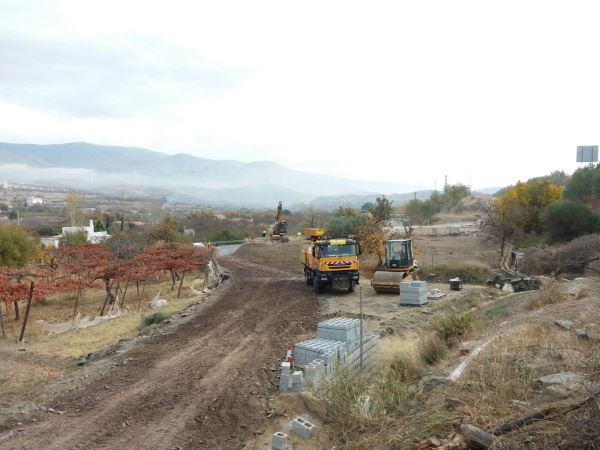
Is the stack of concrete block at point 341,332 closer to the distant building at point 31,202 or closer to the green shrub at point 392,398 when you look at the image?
the green shrub at point 392,398

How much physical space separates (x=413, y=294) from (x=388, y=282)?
2.55 metres

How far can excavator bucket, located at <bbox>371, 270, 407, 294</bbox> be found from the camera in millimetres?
20422

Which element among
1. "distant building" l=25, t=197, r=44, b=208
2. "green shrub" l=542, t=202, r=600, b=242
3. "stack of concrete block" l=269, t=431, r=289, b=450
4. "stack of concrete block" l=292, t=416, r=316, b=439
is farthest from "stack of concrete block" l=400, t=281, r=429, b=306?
"distant building" l=25, t=197, r=44, b=208

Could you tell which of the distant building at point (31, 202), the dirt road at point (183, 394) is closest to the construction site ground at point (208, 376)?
the dirt road at point (183, 394)

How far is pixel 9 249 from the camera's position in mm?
28781

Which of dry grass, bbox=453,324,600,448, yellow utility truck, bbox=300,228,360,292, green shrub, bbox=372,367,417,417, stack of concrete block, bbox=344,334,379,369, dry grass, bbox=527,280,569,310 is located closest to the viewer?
dry grass, bbox=453,324,600,448

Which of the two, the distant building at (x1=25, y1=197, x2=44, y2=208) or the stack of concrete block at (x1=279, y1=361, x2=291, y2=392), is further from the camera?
the distant building at (x1=25, y1=197, x2=44, y2=208)

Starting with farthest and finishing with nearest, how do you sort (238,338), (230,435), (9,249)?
(9,249) → (238,338) → (230,435)

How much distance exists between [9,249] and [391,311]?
23.6 meters

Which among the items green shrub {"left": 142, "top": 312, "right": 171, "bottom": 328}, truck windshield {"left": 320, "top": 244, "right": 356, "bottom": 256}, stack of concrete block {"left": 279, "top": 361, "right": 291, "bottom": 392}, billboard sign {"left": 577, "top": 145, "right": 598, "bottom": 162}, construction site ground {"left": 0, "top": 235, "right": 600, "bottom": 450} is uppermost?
billboard sign {"left": 577, "top": 145, "right": 598, "bottom": 162}

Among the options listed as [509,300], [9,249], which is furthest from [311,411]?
[9,249]

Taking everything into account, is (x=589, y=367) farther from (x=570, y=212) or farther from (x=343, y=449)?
(x=570, y=212)

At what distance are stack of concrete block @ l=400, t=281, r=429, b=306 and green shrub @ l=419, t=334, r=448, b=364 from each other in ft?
23.2

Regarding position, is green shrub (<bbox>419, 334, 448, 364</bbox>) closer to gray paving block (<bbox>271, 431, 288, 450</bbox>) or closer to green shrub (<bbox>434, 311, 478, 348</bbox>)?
green shrub (<bbox>434, 311, 478, 348</bbox>)
